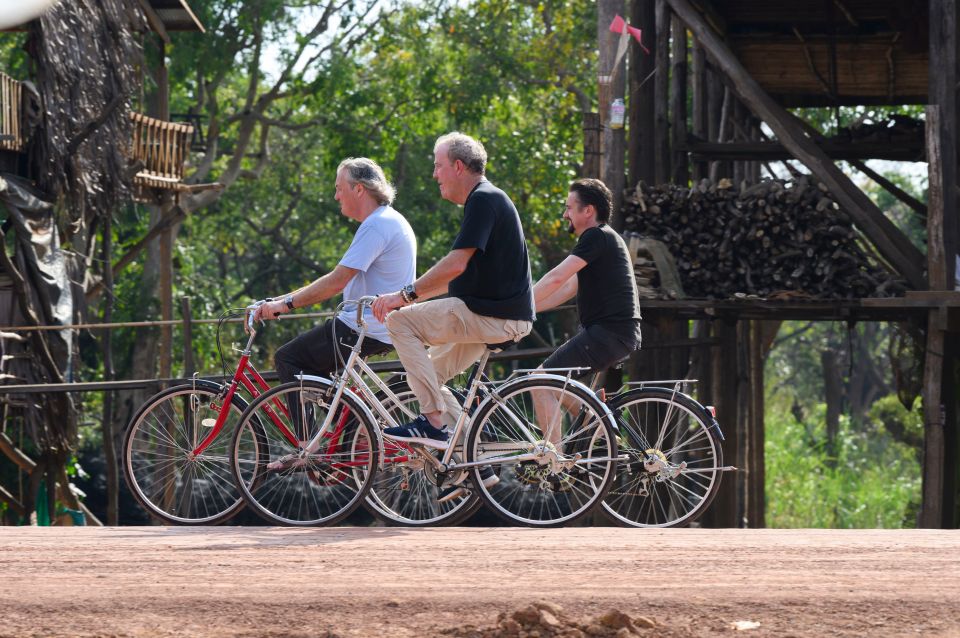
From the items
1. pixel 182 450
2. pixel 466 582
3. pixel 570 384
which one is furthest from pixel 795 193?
pixel 466 582

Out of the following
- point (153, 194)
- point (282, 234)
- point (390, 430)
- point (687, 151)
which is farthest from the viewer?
point (282, 234)

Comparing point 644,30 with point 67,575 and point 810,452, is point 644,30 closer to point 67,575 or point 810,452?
point 67,575

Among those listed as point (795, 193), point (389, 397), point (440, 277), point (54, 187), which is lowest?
point (389, 397)

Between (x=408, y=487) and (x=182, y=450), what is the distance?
1259 mm

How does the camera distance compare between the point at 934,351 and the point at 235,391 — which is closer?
the point at 235,391

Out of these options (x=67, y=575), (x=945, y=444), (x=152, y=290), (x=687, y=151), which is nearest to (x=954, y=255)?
(x=945, y=444)

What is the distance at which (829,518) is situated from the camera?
34219mm

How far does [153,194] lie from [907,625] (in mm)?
18098

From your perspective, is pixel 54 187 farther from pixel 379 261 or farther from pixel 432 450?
pixel 432 450

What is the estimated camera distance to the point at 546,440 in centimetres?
780

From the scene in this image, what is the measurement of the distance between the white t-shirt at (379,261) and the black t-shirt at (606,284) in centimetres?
88

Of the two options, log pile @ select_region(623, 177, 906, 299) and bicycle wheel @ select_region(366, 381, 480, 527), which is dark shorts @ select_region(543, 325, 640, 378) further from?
log pile @ select_region(623, 177, 906, 299)

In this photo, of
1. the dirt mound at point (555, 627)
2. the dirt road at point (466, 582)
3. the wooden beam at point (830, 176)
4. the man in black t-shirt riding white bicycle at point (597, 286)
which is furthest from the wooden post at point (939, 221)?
the dirt mound at point (555, 627)

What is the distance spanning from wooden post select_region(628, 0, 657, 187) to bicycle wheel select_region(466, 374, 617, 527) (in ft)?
22.6
